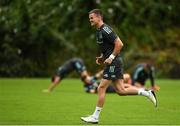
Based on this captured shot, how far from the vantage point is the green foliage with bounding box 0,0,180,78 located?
124ft

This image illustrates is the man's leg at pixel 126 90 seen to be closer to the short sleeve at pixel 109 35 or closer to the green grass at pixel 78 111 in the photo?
the green grass at pixel 78 111

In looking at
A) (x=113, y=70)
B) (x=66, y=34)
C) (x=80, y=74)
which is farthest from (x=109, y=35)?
(x=66, y=34)

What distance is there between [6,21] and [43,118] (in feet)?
82.2

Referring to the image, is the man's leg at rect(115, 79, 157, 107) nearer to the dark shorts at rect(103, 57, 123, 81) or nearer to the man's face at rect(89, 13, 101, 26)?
the dark shorts at rect(103, 57, 123, 81)

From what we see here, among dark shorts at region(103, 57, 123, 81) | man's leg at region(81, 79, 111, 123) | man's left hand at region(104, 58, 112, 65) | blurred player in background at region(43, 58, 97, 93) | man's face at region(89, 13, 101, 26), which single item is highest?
man's face at region(89, 13, 101, 26)

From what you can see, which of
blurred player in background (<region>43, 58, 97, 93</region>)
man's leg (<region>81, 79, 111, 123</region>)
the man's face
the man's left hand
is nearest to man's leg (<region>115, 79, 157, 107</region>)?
man's leg (<region>81, 79, 111, 123</region>)

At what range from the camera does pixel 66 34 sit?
39156 mm

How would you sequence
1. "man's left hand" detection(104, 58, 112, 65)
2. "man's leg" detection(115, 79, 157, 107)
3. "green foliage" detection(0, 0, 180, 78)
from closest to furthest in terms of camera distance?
1. "man's left hand" detection(104, 58, 112, 65)
2. "man's leg" detection(115, 79, 157, 107)
3. "green foliage" detection(0, 0, 180, 78)

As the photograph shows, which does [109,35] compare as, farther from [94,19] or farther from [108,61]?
[108,61]

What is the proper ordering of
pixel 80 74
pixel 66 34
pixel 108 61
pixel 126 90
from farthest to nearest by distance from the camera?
pixel 66 34, pixel 80 74, pixel 126 90, pixel 108 61

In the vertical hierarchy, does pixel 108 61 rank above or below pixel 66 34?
above

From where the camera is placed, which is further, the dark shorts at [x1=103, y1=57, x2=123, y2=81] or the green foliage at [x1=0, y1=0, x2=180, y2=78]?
the green foliage at [x1=0, y1=0, x2=180, y2=78]

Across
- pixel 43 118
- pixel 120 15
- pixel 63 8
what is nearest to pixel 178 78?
pixel 120 15

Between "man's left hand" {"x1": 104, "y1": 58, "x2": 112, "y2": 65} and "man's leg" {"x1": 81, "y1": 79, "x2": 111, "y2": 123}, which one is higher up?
"man's left hand" {"x1": 104, "y1": 58, "x2": 112, "y2": 65}
